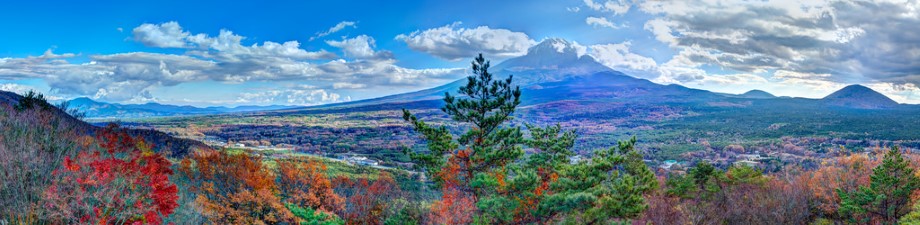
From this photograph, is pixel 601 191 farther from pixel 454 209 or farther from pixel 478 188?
pixel 454 209

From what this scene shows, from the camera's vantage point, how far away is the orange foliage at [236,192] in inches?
1308

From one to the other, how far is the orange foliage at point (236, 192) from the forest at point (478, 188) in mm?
148

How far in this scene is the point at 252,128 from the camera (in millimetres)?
187375

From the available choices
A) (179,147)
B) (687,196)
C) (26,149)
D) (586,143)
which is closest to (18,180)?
(26,149)

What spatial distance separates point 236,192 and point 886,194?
43027mm

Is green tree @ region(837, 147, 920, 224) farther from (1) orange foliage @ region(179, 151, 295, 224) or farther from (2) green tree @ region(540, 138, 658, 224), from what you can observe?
(1) orange foliage @ region(179, 151, 295, 224)

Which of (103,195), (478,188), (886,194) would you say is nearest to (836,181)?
(886,194)

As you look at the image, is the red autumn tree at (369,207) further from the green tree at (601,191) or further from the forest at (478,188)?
the green tree at (601,191)

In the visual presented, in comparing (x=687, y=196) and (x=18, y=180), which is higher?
(x=18, y=180)

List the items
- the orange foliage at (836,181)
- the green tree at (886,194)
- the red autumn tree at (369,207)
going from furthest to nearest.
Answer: the red autumn tree at (369,207) → the orange foliage at (836,181) → the green tree at (886,194)

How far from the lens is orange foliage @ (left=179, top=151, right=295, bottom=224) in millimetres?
33219

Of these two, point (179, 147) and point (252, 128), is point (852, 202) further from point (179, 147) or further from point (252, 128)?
point (252, 128)

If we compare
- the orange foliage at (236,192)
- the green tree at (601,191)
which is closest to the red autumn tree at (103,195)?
the orange foliage at (236,192)

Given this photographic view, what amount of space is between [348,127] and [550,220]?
176 metres
